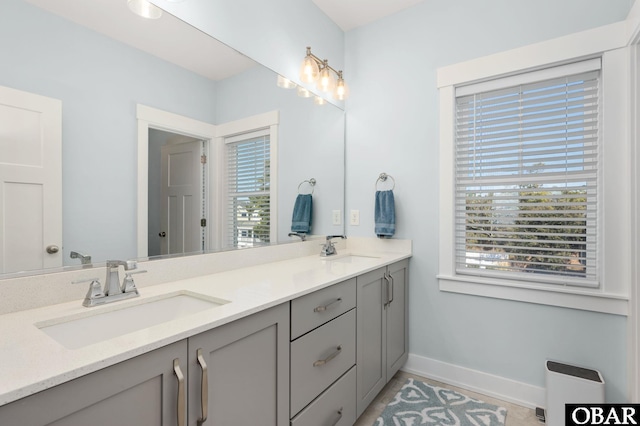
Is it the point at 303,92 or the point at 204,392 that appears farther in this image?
the point at 303,92

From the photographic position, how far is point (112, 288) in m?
1.08

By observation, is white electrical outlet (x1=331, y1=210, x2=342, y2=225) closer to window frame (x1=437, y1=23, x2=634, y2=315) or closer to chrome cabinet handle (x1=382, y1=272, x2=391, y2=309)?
chrome cabinet handle (x1=382, y1=272, x2=391, y2=309)

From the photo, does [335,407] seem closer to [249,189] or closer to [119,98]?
[249,189]

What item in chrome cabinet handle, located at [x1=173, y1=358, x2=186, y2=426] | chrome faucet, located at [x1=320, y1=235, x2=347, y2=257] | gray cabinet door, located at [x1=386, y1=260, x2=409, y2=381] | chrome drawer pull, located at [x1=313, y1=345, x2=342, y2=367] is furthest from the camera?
chrome faucet, located at [x1=320, y1=235, x2=347, y2=257]

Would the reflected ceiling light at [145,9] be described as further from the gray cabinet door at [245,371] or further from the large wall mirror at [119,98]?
the gray cabinet door at [245,371]

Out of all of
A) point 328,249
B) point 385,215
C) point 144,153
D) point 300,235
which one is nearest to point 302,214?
point 300,235

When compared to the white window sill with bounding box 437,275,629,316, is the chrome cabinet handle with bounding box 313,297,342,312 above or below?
above

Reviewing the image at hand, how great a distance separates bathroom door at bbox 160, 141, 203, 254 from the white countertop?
17cm

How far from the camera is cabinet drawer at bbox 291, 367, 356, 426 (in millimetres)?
1274

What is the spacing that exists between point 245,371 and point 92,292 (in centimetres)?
55

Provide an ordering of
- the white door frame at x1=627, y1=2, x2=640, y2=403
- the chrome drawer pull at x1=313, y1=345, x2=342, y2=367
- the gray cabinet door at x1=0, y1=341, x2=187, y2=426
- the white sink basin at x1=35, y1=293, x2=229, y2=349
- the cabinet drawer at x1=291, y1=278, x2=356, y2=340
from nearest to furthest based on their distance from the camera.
Answer: the gray cabinet door at x1=0, y1=341, x2=187, y2=426 → the white sink basin at x1=35, y1=293, x2=229, y2=349 → the cabinet drawer at x1=291, y1=278, x2=356, y2=340 → the chrome drawer pull at x1=313, y1=345, x2=342, y2=367 → the white door frame at x1=627, y1=2, x2=640, y2=403

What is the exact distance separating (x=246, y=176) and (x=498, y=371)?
1.88 meters

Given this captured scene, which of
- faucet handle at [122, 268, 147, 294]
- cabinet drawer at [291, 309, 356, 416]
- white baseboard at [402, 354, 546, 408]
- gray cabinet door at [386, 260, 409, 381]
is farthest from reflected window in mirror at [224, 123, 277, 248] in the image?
white baseboard at [402, 354, 546, 408]

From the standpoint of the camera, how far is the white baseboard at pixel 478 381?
184cm
